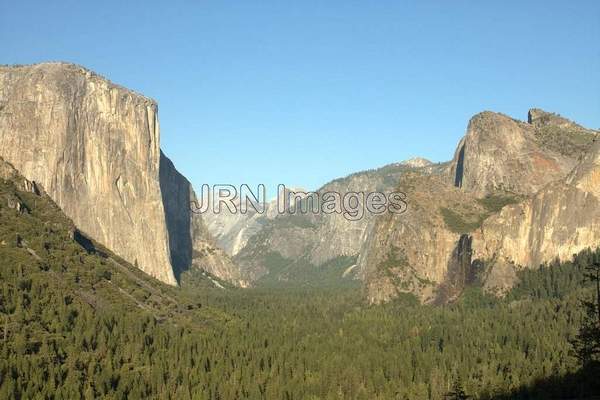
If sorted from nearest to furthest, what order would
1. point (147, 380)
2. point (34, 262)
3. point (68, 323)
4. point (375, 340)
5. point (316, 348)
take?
point (147, 380) < point (68, 323) < point (34, 262) < point (316, 348) < point (375, 340)

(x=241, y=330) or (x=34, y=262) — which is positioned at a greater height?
(x=34, y=262)

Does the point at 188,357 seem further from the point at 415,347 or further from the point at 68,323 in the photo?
the point at 415,347

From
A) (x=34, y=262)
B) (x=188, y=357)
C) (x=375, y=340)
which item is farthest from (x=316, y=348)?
(x=34, y=262)

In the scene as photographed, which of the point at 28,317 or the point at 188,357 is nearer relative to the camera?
the point at 28,317

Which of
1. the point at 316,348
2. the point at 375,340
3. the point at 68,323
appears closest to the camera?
the point at 68,323

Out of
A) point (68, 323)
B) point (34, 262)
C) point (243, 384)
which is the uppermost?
point (34, 262)

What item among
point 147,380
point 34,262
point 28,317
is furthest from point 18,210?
point 147,380

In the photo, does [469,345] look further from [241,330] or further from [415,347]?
[241,330]
